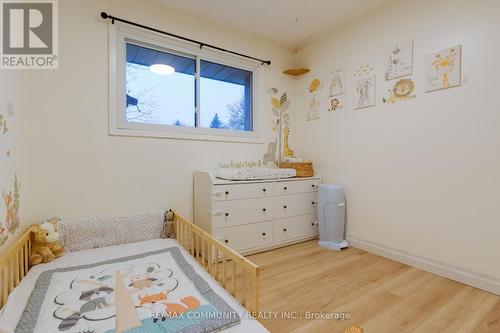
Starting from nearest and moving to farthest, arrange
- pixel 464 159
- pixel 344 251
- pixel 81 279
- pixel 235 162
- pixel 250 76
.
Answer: pixel 81 279, pixel 464 159, pixel 344 251, pixel 235 162, pixel 250 76

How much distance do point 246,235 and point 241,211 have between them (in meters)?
0.25

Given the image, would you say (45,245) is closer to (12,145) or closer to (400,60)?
(12,145)

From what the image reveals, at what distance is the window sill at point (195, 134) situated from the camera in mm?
2240

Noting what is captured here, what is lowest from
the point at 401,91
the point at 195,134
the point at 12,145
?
the point at 12,145

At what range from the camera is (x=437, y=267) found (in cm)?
202

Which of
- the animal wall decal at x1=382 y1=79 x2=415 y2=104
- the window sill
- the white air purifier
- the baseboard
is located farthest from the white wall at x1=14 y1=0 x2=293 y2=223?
the animal wall decal at x1=382 y1=79 x2=415 y2=104

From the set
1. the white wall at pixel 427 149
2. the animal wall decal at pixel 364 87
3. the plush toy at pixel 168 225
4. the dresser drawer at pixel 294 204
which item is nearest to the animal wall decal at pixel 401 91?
the white wall at pixel 427 149

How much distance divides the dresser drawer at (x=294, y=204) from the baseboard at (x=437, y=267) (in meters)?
0.62

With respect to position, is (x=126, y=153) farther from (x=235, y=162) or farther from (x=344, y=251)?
(x=344, y=251)

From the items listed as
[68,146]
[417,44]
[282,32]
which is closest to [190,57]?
[282,32]

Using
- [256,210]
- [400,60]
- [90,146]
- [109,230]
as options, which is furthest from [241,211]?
[400,60]

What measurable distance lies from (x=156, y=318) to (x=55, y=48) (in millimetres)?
2160

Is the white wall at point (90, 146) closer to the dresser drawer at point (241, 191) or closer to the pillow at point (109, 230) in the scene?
the pillow at point (109, 230)

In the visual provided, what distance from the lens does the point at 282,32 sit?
9.56 ft
